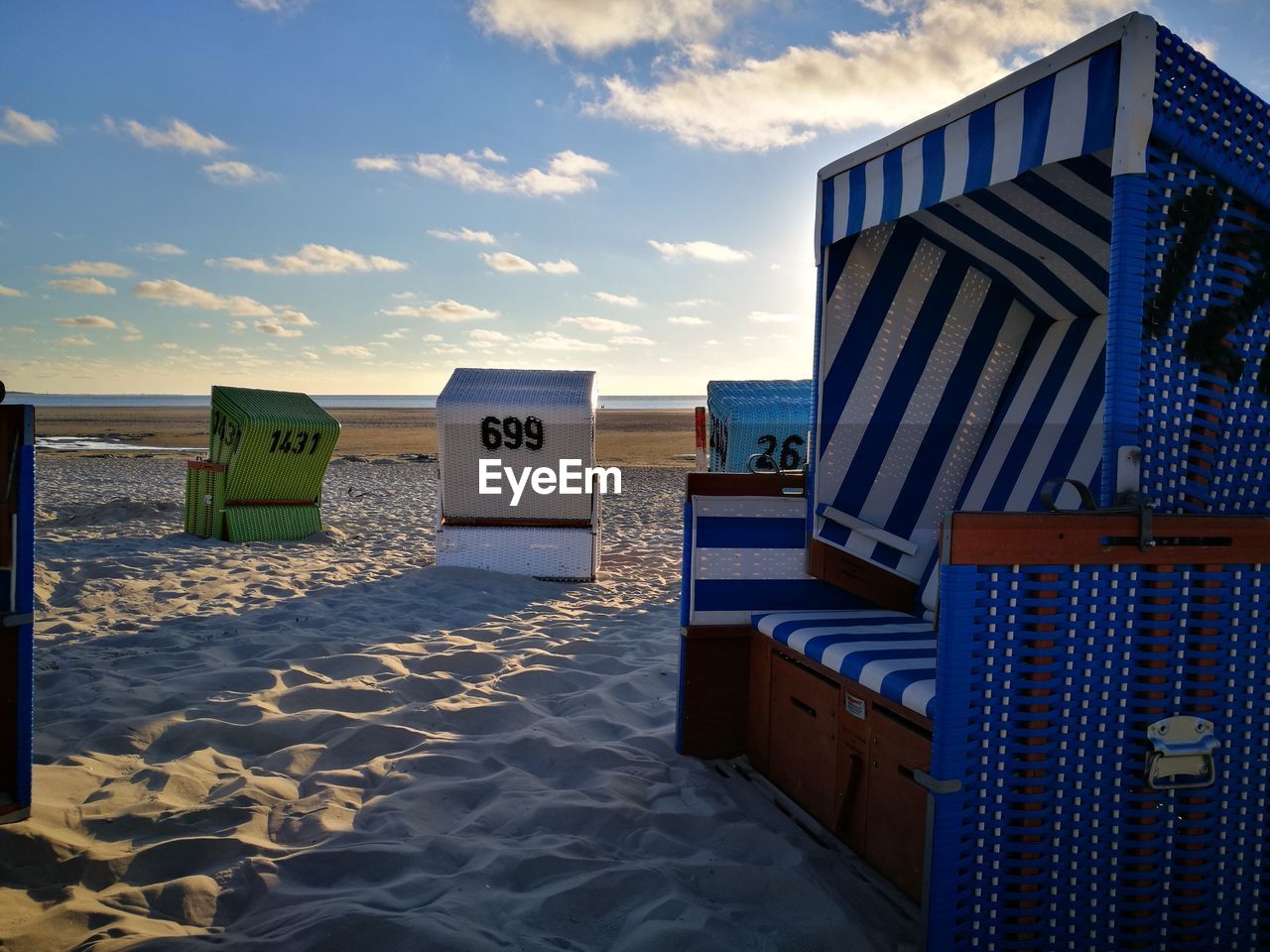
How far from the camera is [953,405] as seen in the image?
4117 millimetres

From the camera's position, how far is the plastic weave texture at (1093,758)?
6.92ft

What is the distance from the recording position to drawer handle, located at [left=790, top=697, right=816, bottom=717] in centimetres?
318

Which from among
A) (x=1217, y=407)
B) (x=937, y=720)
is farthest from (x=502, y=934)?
(x=1217, y=407)

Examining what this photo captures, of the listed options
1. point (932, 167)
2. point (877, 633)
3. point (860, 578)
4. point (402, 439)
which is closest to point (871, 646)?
point (877, 633)

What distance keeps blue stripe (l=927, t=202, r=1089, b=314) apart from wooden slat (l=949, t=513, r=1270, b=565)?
1.74 m

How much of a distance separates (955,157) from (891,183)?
357 millimetres

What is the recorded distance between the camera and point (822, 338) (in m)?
3.75

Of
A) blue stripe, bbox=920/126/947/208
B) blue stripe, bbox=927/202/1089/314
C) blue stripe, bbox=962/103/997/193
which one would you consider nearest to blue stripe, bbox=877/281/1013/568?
blue stripe, bbox=927/202/1089/314

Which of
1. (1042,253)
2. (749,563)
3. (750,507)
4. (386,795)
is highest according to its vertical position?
(1042,253)

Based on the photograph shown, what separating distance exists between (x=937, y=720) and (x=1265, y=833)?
3.71 ft

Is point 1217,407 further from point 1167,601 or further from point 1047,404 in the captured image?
point 1047,404

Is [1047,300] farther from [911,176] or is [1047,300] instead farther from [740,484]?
[740,484]

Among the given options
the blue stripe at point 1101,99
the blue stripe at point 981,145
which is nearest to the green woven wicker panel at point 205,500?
the blue stripe at point 981,145

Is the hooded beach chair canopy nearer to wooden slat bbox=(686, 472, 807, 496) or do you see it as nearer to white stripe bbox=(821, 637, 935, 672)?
wooden slat bbox=(686, 472, 807, 496)
